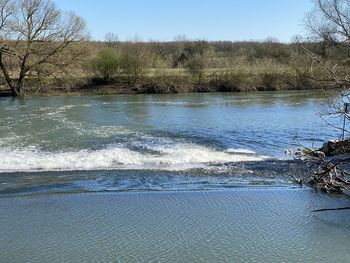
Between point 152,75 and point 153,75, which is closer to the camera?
point 153,75

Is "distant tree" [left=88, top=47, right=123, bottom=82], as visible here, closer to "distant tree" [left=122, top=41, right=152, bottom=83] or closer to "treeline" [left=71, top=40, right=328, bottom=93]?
"treeline" [left=71, top=40, right=328, bottom=93]

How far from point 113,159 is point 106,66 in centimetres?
3019

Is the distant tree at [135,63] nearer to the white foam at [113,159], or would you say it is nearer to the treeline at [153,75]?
the treeline at [153,75]

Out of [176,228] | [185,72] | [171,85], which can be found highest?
[185,72]

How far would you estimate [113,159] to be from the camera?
42.2 feet

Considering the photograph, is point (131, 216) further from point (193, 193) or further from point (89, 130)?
point (89, 130)

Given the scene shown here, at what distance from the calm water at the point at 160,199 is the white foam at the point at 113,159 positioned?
3cm

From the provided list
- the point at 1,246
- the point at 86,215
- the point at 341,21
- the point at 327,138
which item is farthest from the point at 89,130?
the point at 341,21

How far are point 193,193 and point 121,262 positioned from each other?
3.45m

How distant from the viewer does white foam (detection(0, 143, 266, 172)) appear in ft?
39.6

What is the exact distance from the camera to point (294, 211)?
852cm

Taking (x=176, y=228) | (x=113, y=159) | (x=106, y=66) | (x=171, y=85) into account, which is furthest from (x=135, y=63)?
(x=176, y=228)

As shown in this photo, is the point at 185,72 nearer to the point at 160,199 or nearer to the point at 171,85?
the point at 171,85

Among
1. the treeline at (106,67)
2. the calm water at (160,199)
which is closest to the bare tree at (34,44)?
the treeline at (106,67)
